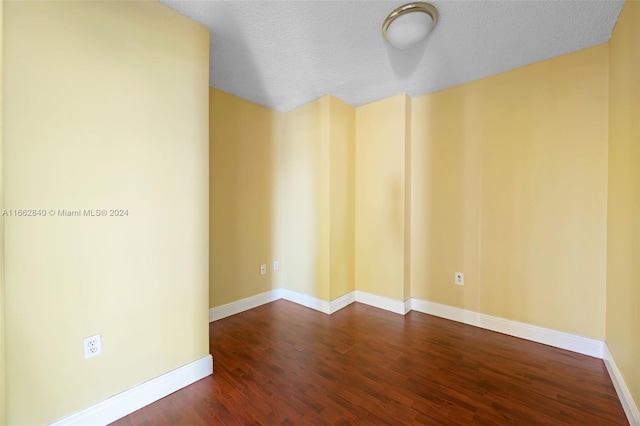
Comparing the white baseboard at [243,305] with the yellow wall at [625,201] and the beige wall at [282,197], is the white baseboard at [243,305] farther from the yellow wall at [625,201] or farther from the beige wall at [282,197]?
the yellow wall at [625,201]

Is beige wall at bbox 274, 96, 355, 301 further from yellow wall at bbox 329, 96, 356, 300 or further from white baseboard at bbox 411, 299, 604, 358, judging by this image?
white baseboard at bbox 411, 299, 604, 358

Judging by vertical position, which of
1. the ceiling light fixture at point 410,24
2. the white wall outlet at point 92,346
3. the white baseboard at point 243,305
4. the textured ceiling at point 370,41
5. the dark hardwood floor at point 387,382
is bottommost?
the dark hardwood floor at point 387,382

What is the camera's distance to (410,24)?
61.6 inches

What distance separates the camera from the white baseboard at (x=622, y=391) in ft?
4.10

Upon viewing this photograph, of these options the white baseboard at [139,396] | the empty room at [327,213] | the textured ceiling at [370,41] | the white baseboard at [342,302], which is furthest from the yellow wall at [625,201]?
the white baseboard at [139,396]

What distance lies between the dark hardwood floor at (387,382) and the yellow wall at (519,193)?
414 millimetres

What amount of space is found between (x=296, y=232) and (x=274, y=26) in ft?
6.53

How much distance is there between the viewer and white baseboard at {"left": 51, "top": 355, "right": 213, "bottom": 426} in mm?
1235

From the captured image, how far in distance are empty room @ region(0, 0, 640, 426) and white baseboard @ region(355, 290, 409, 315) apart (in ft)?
0.10

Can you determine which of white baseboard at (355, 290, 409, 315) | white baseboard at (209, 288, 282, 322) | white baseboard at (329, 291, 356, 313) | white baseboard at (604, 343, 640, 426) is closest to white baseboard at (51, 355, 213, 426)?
white baseboard at (209, 288, 282, 322)

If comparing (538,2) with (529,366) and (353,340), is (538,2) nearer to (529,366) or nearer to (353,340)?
(529,366)

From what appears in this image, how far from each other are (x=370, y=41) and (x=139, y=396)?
2.66 m

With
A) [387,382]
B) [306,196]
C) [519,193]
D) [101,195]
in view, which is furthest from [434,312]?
[101,195]

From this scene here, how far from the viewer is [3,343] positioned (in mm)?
1049
